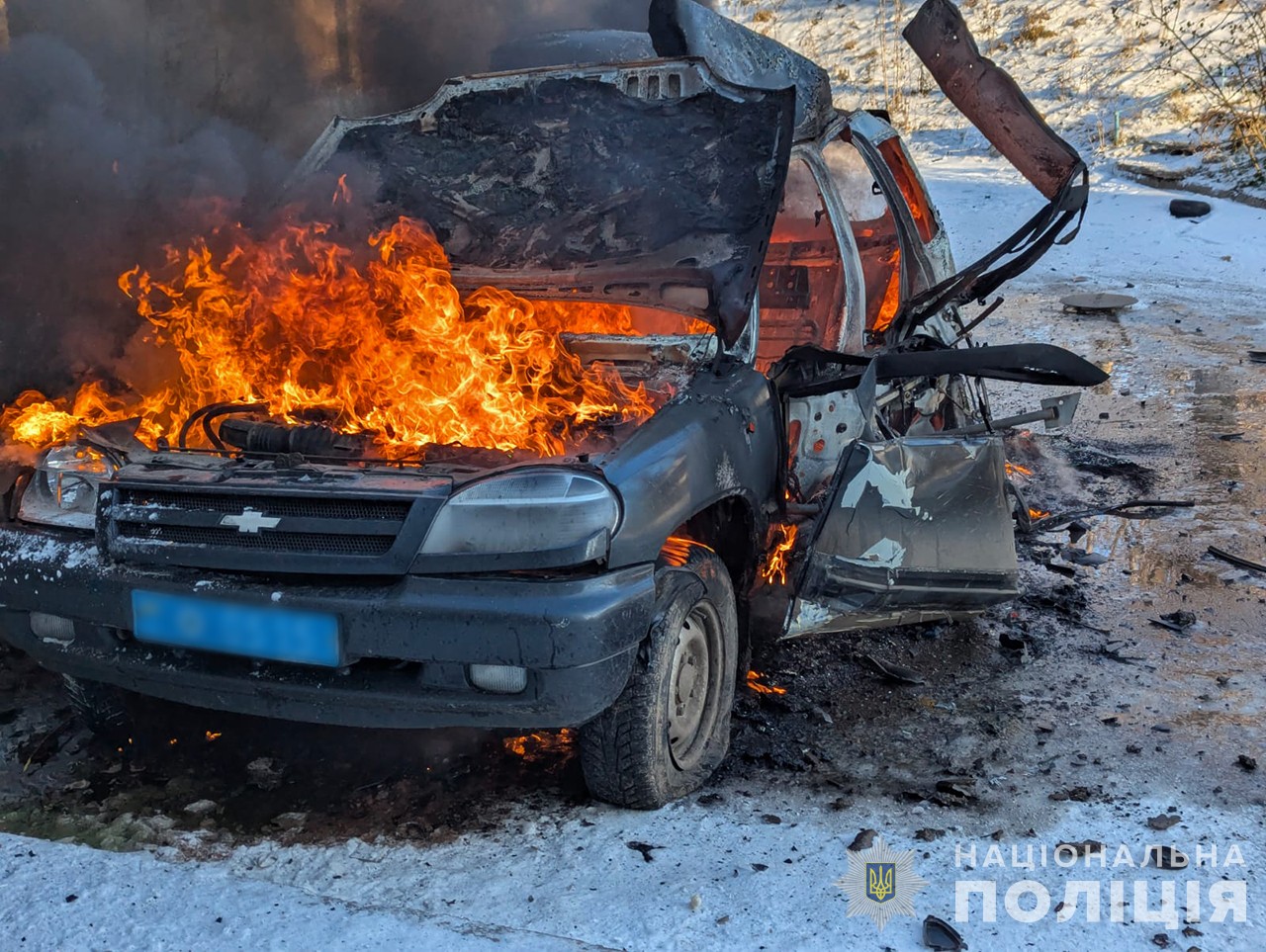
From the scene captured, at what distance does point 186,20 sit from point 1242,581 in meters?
6.73

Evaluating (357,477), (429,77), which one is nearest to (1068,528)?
(357,477)

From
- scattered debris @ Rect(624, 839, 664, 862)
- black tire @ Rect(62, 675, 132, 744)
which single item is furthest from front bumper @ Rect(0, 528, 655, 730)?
black tire @ Rect(62, 675, 132, 744)

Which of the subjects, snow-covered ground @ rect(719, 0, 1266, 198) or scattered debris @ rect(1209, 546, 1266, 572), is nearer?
scattered debris @ rect(1209, 546, 1266, 572)

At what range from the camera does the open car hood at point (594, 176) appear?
141 inches

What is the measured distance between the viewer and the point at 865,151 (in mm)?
4926

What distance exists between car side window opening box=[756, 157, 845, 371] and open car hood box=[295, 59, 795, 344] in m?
0.85

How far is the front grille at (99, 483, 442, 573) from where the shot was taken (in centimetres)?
272

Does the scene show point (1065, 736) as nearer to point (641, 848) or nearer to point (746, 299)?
point (641, 848)

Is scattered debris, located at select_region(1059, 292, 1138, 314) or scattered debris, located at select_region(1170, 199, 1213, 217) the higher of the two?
scattered debris, located at select_region(1170, 199, 1213, 217)

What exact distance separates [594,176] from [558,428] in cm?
123

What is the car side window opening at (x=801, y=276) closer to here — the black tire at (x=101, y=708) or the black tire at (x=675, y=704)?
the black tire at (x=675, y=704)

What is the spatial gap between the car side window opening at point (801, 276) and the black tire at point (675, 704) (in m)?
1.58

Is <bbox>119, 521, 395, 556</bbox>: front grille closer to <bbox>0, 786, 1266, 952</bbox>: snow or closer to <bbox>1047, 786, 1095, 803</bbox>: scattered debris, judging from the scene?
<bbox>0, 786, 1266, 952</bbox>: snow

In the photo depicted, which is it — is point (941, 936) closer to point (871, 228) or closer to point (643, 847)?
point (643, 847)
